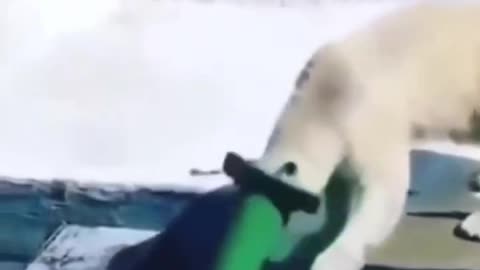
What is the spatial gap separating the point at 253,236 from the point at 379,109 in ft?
0.57

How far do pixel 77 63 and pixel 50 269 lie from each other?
349 mm

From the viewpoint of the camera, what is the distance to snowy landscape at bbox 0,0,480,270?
29.0 inches

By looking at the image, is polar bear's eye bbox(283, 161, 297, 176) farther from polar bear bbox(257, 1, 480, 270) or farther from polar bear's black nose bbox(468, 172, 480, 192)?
polar bear's black nose bbox(468, 172, 480, 192)

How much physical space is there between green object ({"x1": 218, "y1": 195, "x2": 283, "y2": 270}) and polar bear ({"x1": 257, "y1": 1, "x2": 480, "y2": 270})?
33mm

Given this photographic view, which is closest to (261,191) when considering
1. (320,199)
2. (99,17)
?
(320,199)

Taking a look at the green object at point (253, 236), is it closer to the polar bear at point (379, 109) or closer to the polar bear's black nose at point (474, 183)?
the polar bear at point (379, 109)

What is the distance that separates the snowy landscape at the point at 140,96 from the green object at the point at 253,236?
10 centimetres

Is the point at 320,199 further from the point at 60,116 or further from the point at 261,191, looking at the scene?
the point at 60,116

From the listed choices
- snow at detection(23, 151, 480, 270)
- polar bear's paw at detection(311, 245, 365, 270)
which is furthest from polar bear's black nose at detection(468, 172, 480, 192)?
polar bear's paw at detection(311, 245, 365, 270)

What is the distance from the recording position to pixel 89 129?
34.1 inches

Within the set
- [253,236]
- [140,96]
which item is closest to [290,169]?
[253,236]

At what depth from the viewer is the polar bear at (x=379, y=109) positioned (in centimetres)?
65

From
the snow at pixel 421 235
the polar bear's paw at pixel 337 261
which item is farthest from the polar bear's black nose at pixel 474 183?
the polar bear's paw at pixel 337 261

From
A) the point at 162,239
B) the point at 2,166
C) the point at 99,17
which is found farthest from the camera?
the point at 99,17
